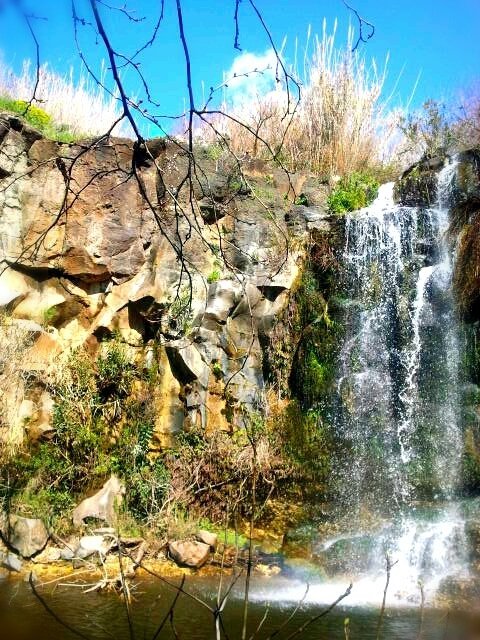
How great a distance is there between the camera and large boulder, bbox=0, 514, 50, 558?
6.96 metres

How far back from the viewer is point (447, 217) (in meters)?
9.77

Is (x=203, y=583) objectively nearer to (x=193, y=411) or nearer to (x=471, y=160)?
(x=193, y=411)

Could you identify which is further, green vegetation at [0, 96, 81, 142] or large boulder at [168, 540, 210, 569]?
green vegetation at [0, 96, 81, 142]

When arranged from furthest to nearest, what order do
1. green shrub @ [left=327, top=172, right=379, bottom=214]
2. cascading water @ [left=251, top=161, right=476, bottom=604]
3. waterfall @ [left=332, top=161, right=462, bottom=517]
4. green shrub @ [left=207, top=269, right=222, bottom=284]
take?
green shrub @ [left=327, top=172, right=379, bottom=214]
green shrub @ [left=207, top=269, right=222, bottom=284]
waterfall @ [left=332, top=161, right=462, bottom=517]
cascading water @ [left=251, top=161, right=476, bottom=604]

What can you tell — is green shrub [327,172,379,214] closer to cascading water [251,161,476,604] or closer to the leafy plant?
the leafy plant

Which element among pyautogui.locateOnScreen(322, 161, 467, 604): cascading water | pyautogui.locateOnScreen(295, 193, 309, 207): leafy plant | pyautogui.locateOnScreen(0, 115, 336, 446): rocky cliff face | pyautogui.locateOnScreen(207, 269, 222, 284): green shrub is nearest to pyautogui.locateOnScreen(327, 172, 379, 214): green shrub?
pyautogui.locateOnScreen(295, 193, 309, 207): leafy plant

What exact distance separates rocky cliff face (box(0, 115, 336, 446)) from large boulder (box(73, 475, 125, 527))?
0.93 metres

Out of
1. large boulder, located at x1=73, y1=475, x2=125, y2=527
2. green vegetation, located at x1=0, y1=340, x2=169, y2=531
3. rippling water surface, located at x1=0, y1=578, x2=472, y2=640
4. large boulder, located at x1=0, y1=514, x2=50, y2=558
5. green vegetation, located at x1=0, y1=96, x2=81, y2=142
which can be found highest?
green vegetation, located at x1=0, y1=96, x2=81, y2=142

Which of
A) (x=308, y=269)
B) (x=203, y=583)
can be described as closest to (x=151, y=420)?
(x=203, y=583)

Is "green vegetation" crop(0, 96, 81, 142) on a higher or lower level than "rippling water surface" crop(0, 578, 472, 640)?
higher

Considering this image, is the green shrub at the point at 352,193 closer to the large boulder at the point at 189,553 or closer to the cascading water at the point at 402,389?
the cascading water at the point at 402,389

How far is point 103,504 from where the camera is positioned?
25.3 feet

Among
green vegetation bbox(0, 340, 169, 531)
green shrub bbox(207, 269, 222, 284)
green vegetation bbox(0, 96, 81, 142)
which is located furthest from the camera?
green vegetation bbox(0, 96, 81, 142)

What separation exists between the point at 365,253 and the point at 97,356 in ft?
14.4
